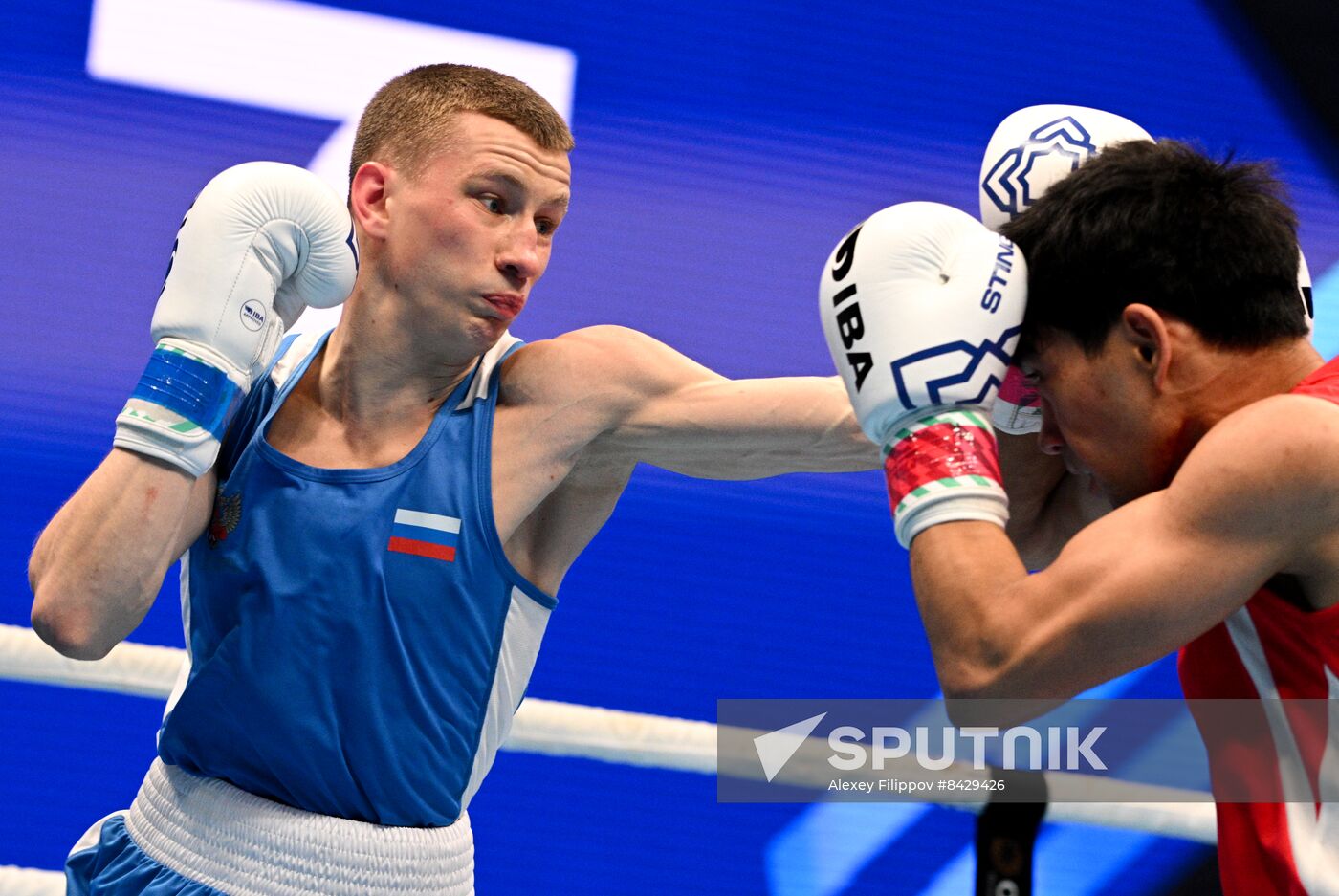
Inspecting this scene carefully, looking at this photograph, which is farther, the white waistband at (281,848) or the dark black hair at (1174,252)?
the white waistband at (281,848)

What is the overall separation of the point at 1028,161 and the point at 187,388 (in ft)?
3.79

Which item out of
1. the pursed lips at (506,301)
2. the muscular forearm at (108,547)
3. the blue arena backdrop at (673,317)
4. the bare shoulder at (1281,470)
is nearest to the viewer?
the bare shoulder at (1281,470)

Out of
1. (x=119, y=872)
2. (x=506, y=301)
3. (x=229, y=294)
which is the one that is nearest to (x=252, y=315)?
(x=229, y=294)

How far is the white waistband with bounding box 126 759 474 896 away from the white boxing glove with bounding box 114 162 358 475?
46 cm

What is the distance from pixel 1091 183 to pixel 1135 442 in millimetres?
297

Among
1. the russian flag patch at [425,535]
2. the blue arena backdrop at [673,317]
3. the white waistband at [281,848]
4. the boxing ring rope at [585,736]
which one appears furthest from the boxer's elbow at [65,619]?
the blue arena backdrop at [673,317]

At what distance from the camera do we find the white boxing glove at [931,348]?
1414mm

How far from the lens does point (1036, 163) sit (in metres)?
1.79

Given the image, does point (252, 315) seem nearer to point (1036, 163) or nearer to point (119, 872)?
point (119, 872)

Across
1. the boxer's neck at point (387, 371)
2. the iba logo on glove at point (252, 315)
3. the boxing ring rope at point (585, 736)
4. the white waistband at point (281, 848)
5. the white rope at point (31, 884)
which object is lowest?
the white rope at point (31, 884)

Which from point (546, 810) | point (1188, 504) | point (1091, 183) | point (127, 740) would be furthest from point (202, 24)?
point (1188, 504)

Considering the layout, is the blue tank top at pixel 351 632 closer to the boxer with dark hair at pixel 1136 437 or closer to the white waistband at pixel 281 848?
the white waistband at pixel 281 848

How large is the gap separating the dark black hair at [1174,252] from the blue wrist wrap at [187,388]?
103cm

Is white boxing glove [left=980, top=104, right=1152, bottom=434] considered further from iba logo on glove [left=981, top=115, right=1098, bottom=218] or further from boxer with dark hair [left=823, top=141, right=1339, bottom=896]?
boxer with dark hair [left=823, top=141, right=1339, bottom=896]
